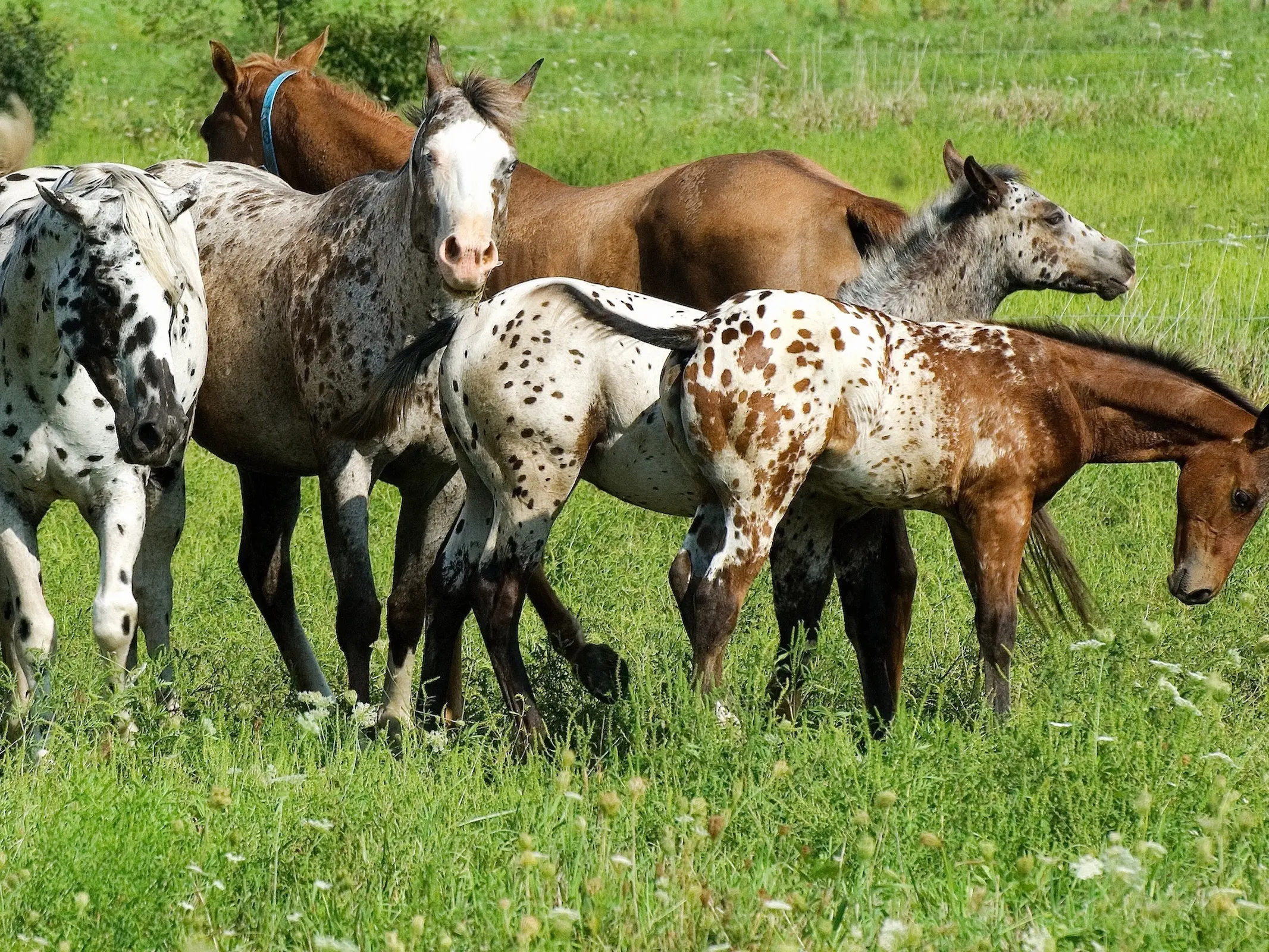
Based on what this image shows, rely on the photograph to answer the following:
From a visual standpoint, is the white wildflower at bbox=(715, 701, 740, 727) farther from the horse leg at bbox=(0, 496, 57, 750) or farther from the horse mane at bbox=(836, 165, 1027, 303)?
the horse leg at bbox=(0, 496, 57, 750)

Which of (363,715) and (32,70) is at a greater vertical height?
(363,715)

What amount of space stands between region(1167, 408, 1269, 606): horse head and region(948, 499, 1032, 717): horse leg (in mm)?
617

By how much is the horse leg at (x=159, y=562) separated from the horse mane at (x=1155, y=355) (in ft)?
9.77

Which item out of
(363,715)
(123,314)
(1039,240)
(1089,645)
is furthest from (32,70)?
(1089,645)

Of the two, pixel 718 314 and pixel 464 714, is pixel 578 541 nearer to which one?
pixel 464 714

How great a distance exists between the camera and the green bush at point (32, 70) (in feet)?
62.3

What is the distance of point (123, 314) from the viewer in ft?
15.0

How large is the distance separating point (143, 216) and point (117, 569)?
42.5 inches

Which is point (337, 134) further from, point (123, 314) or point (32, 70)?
point (32, 70)

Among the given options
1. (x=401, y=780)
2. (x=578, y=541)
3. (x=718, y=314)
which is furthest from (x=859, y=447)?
(x=578, y=541)

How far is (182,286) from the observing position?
496 cm

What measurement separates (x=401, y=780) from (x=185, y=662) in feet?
7.16

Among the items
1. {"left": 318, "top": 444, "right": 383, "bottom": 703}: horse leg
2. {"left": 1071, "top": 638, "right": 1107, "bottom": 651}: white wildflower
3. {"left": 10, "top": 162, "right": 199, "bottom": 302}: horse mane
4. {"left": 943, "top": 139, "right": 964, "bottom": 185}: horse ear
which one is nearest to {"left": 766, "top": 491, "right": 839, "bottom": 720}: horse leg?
{"left": 1071, "top": 638, "right": 1107, "bottom": 651}: white wildflower

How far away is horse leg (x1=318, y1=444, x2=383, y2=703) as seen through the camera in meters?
5.45
